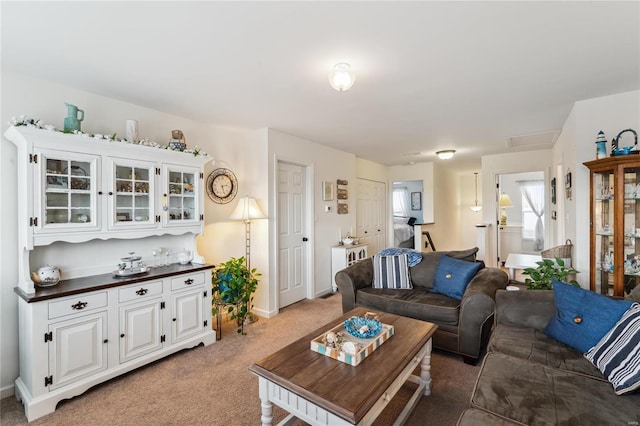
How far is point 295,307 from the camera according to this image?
159 inches

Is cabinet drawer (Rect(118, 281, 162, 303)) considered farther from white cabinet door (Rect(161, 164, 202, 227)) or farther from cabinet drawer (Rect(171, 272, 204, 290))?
white cabinet door (Rect(161, 164, 202, 227))

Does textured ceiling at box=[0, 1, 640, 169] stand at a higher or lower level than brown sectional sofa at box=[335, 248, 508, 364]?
higher

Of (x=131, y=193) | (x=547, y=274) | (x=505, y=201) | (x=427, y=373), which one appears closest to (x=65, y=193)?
(x=131, y=193)

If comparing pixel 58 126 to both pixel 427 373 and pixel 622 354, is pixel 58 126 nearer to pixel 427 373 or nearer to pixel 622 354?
pixel 427 373

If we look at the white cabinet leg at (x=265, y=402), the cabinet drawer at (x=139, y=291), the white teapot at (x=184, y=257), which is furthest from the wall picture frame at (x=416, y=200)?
the white cabinet leg at (x=265, y=402)

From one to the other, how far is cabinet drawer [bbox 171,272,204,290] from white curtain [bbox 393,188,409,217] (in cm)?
606

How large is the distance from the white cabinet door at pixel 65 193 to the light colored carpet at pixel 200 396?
1224mm

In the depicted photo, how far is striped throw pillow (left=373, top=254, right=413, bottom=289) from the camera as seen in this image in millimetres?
3277

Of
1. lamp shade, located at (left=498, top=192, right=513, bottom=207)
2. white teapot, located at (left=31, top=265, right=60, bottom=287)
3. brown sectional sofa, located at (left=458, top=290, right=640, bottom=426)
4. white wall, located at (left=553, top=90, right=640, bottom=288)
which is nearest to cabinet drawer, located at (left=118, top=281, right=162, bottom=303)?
white teapot, located at (left=31, top=265, right=60, bottom=287)

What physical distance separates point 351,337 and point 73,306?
6.64 ft

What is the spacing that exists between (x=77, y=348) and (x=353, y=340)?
79.6 inches

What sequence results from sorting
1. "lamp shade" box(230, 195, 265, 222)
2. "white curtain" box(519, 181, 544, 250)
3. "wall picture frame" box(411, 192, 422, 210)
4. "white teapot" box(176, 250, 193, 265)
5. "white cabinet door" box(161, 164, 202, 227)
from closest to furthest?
"white cabinet door" box(161, 164, 202, 227) → "white teapot" box(176, 250, 193, 265) → "lamp shade" box(230, 195, 265, 222) → "white curtain" box(519, 181, 544, 250) → "wall picture frame" box(411, 192, 422, 210)

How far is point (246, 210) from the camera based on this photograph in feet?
11.4

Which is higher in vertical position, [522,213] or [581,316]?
[522,213]
